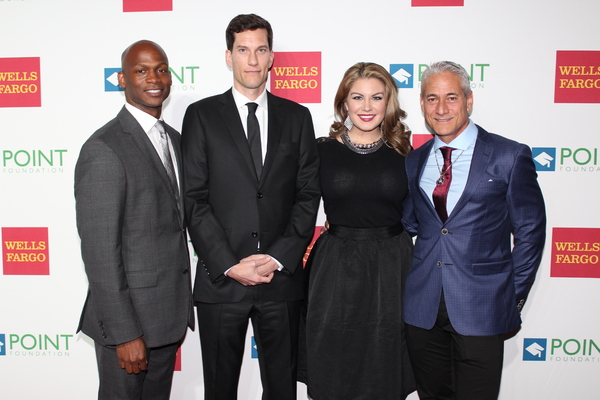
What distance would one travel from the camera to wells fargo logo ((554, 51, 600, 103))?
2.80m

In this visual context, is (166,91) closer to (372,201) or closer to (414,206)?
(372,201)

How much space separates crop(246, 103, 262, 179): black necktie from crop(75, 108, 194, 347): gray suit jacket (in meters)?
0.43

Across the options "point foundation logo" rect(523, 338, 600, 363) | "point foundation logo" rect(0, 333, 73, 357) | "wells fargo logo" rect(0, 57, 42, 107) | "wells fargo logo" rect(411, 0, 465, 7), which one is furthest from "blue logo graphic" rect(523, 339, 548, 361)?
"wells fargo logo" rect(0, 57, 42, 107)

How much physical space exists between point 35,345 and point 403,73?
3.08 metres

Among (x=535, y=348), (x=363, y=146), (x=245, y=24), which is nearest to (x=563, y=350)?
(x=535, y=348)

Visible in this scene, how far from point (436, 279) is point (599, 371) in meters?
1.83

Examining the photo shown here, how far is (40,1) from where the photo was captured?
2857mm

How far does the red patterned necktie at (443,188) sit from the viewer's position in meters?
2.01

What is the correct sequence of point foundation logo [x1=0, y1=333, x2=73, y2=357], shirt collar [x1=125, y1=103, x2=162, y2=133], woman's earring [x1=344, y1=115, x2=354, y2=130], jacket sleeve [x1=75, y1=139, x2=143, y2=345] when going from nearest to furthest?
jacket sleeve [x1=75, y1=139, x2=143, y2=345]
shirt collar [x1=125, y1=103, x2=162, y2=133]
woman's earring [x1=344, y1=115, x2=354, y2=130]
point foundation logo [x1=0, y1=333, x2=73, y2=357]

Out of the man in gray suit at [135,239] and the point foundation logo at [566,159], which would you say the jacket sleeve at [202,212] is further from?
the point foundation logo at [566,159]

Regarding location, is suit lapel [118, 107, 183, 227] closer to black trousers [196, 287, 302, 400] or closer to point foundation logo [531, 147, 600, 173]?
black trousers [196, 287, 302, 400]

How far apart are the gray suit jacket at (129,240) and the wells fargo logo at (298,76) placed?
118 centimetres

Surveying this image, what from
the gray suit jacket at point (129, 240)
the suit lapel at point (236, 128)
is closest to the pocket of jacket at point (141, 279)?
the gray suit jacket at point (129, 240)

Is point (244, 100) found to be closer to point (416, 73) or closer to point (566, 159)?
point (416, 73)
